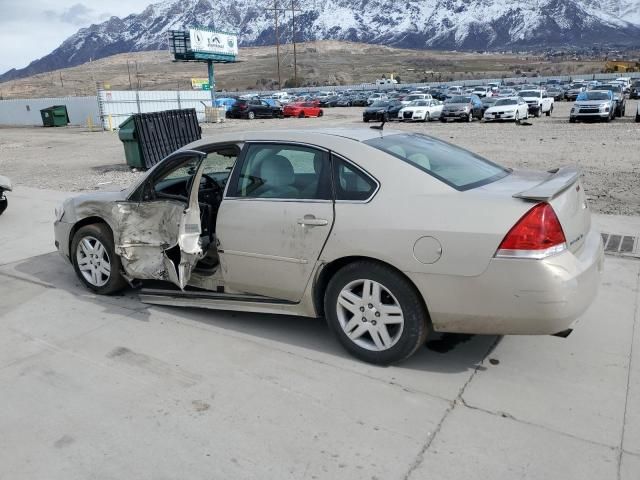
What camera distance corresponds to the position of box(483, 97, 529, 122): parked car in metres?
27.9

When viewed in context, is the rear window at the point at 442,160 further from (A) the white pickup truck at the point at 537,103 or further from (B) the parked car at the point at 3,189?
(A) the white pickup truck at the point at 537,103

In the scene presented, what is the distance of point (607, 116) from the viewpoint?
2508 centimetres

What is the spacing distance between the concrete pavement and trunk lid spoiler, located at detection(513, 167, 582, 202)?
3.82 feet

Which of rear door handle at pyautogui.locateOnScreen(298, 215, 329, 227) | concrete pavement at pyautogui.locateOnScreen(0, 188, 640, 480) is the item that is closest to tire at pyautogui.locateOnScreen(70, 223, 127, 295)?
concrete pavement at pyautogui.locateOnScreen(0, 188, 640, 480)

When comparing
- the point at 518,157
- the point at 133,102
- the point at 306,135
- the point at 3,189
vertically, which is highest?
the point at 306,135

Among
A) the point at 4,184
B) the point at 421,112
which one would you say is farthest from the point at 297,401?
the point at 421,112

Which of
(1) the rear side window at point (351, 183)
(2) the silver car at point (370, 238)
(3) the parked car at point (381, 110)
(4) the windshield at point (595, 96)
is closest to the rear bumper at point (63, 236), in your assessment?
(2) the silver car at point (370, 238)

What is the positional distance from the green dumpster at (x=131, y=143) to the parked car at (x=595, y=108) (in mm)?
19667

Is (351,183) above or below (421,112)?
above

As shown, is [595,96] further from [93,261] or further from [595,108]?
[93,261]

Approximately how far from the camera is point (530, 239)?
3.22 metres

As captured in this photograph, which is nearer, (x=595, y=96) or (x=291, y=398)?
(x=291, y=398)

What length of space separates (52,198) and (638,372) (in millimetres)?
10218

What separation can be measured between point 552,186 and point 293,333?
6.97 ft
